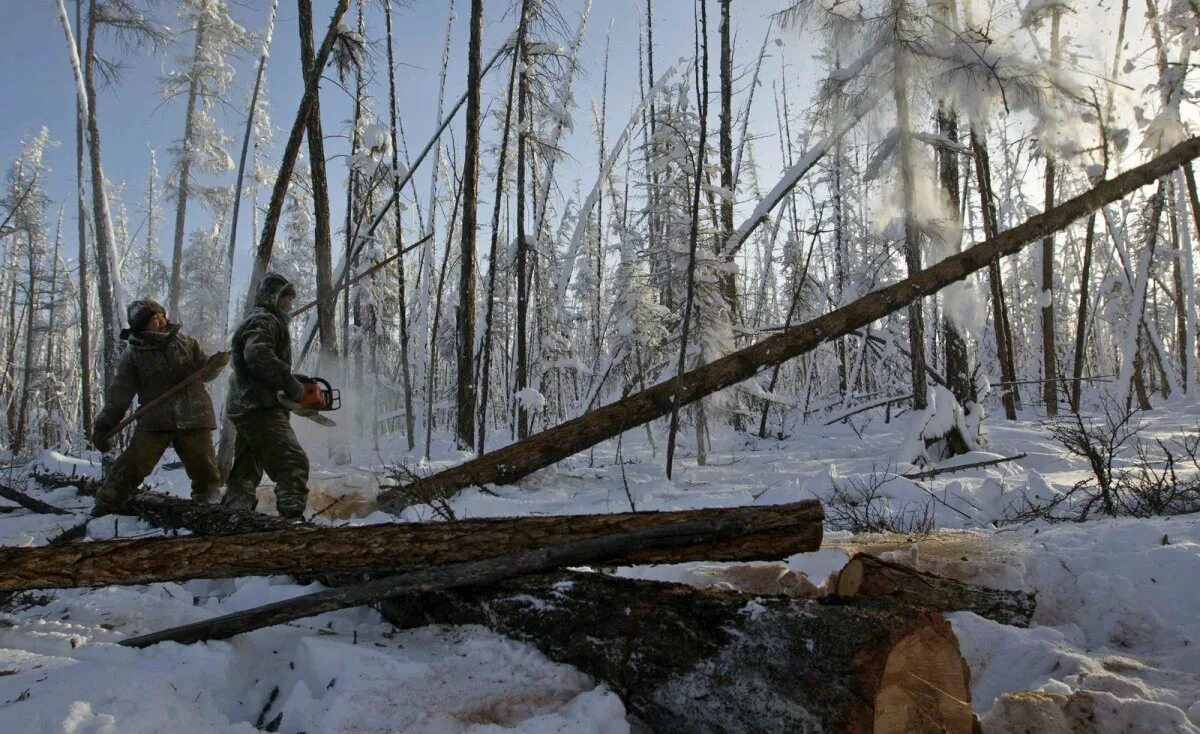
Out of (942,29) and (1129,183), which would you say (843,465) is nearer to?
(1129,183)

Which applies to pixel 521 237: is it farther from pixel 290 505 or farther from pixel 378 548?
pixel 378 548

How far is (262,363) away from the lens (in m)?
4.62

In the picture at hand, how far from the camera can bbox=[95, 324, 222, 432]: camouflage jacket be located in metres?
5.13

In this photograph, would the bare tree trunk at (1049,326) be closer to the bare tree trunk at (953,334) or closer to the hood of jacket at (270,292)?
the bare tree trunk at (953,334)

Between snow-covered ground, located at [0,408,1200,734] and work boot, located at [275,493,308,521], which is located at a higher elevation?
work boot, located at [275,493,308,521]

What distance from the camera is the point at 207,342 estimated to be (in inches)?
1120

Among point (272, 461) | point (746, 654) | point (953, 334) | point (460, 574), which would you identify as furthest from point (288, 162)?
point (953, 334)

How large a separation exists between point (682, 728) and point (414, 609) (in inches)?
50.2

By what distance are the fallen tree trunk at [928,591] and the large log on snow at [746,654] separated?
1.42 feet

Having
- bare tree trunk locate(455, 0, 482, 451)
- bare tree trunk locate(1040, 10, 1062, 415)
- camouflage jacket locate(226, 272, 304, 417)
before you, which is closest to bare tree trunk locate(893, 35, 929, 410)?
bare tree trunk locate(455, 0, 482, 451)

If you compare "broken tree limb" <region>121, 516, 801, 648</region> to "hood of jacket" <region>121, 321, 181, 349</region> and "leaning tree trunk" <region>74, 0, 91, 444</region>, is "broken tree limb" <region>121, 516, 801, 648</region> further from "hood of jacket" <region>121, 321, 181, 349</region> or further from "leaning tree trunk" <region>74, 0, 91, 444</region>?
"leaning tree trunk" <region>74, 0, 91, 444</region>

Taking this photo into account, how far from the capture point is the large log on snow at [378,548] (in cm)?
222

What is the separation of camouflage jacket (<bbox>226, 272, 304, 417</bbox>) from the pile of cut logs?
2.46 metres

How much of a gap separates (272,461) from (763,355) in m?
4.40
